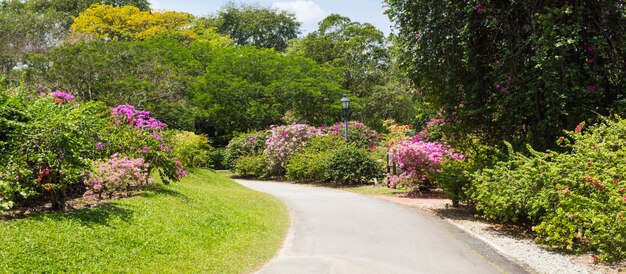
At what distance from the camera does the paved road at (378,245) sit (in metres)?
8.19

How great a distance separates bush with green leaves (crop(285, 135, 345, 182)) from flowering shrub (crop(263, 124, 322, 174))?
1.66 ft

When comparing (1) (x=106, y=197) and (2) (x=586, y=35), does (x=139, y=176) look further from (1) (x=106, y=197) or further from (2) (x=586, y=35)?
(2) (x=586, y=35)

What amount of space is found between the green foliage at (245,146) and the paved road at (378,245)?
17.6 meters

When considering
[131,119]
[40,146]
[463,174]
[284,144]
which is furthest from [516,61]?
[284,144]

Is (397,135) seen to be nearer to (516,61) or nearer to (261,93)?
(516,61)

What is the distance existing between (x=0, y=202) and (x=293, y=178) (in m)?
20.8

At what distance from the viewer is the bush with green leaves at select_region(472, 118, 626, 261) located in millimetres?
7832

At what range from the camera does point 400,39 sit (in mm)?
14508

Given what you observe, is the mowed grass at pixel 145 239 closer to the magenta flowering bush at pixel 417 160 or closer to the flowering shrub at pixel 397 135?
the magenta flowering bush at pixel 417 160

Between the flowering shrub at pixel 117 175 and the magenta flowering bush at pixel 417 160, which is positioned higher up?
the magenta flowering bush at pixel 417 160

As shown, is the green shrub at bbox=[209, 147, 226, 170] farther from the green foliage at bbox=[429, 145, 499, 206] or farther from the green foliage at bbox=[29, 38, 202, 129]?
the green foliage at bbox=[429, 145, 499, 206]

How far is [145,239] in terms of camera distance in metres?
8.22

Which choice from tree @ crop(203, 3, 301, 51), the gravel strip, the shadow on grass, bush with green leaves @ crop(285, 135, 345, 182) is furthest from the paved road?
tree @ crop(203, 3, 301, 51)

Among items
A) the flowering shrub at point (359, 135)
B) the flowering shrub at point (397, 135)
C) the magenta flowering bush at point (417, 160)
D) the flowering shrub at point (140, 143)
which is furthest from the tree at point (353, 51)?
the flowering shrub at point (140, 143)
